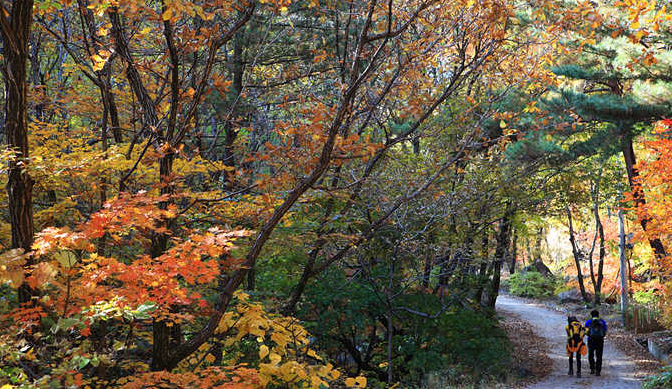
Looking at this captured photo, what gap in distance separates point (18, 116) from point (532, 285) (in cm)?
3290

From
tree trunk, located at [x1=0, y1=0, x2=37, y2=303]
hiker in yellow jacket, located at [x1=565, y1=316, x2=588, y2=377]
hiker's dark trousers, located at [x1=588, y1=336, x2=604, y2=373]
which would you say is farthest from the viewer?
hiker in yellow jacket, located at [x1=565, y1=316, x2=588, y2=377]

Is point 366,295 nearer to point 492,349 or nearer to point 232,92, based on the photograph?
point 492,349

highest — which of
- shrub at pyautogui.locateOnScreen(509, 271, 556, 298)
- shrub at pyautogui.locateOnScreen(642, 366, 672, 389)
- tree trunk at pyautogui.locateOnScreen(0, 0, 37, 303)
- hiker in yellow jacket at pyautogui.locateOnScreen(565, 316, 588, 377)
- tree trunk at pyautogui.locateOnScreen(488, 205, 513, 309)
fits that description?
tree trunk at pyautogui.locateOnScreen(0, 0, 37, 303)

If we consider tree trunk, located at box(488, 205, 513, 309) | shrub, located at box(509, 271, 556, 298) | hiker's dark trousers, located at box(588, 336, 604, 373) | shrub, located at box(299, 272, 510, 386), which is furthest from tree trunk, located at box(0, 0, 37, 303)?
shrub, located at box(509, 271, 556, 298)

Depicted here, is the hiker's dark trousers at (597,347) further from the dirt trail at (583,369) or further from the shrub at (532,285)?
the shrub at (532,285)

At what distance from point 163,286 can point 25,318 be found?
903 millimetres

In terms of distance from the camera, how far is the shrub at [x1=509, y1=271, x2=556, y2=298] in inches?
1273

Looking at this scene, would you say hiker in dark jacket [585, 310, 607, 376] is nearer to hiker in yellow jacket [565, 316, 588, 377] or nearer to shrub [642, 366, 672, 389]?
hiker in yellow jacket [565, 316, 588, 377]

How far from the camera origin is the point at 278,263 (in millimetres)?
8086

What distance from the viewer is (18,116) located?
12.1 ft

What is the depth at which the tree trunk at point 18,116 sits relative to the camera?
3.55 metres

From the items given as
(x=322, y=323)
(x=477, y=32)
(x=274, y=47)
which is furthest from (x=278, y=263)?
(x=477, y=32)

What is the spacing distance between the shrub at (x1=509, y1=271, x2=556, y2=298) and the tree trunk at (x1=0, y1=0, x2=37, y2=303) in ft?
105

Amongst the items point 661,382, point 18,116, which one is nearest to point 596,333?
point 661,382
